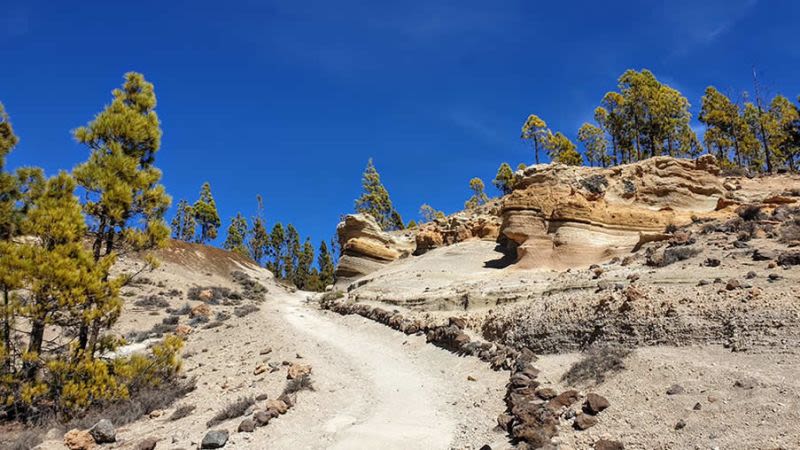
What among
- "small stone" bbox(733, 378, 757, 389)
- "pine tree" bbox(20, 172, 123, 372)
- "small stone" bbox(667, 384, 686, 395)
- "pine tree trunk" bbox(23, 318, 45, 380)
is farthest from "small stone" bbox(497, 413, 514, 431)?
"pine tree trunk" bbox(23, 318, 45, 380)

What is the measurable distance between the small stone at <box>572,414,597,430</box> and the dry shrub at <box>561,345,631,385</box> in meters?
1.58

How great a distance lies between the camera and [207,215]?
7100cm

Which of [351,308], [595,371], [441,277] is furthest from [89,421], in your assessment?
[441,277]

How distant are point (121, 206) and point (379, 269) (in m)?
29.1

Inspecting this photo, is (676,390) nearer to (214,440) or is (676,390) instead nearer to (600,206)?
(214,440)

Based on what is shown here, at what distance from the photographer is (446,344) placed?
48.5ft

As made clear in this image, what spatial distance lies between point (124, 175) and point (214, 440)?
726 centimetres

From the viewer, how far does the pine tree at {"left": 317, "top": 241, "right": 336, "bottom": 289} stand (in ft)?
224

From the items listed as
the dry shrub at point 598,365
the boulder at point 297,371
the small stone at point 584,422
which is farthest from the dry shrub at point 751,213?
the boulder at point 297,371

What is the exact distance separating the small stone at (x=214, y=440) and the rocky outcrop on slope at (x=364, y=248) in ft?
105

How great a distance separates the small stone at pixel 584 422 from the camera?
7.52 metres

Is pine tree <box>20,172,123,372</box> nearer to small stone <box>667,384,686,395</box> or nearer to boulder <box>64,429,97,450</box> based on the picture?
boulder <box>64,429,97,450</box>

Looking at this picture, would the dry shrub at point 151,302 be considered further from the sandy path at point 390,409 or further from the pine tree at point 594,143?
the pine tree at point 594,143

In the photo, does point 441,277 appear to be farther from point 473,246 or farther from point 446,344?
point 446,344
